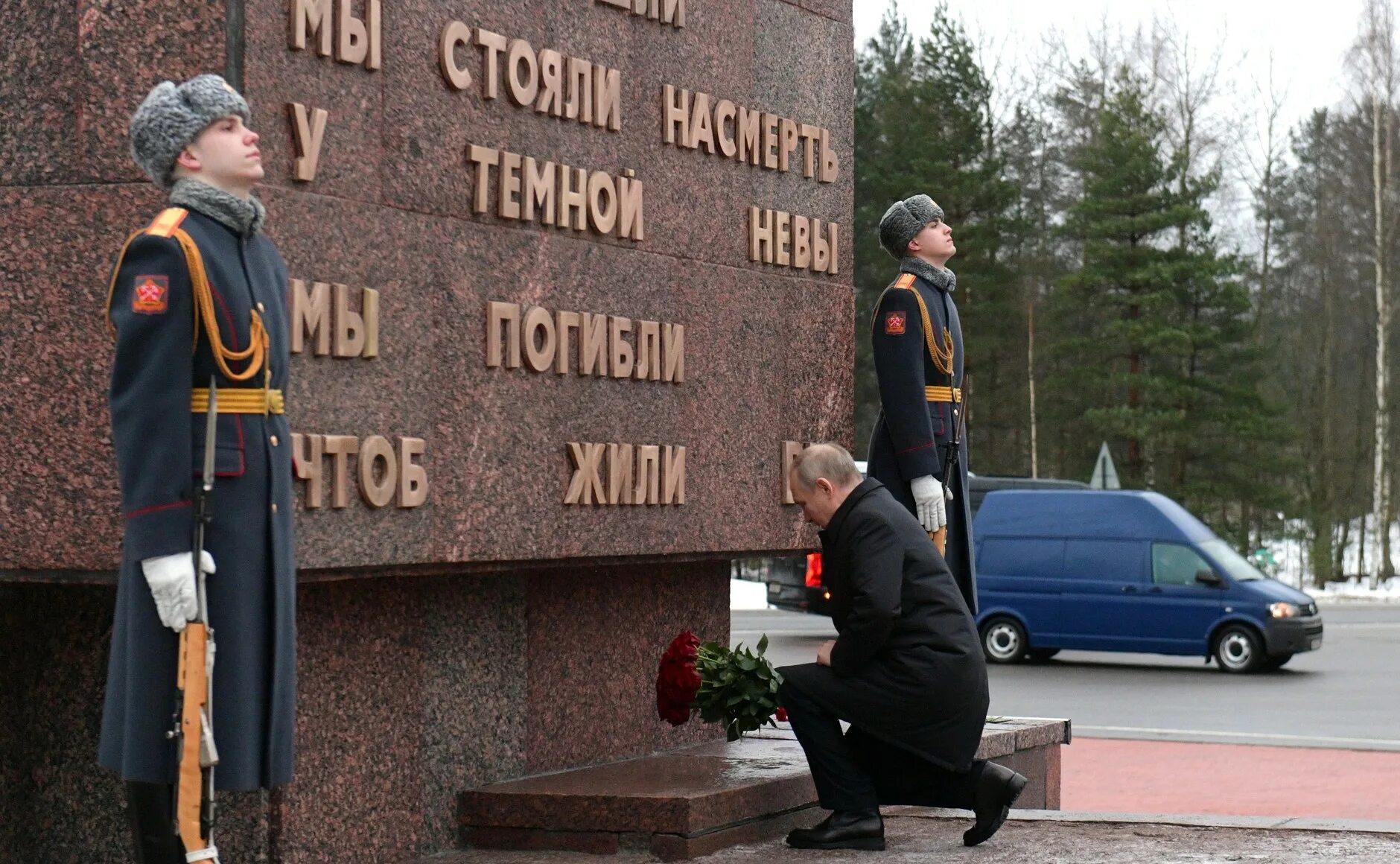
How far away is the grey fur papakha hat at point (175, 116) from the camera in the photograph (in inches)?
187

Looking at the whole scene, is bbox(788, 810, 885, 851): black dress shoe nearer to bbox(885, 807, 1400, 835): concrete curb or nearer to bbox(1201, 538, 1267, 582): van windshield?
bbox(885, 807, 1400, 835): concrete curb

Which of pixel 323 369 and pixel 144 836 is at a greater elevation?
pixel 323 369

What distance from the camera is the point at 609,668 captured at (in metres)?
7.38

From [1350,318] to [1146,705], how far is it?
35705 millimetres

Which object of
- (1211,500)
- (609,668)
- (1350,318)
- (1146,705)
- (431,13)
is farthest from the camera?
(1350,318)

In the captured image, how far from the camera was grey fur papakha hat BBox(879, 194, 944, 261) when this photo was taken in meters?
7.80

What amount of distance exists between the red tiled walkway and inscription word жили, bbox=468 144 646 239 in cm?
385

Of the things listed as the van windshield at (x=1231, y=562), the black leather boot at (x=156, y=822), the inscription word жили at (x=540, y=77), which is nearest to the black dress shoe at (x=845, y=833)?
the black leather boot at (x=156, y=822)

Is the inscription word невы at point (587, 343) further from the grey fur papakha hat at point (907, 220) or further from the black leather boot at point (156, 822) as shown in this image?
the black leather boot at point (156, 822)

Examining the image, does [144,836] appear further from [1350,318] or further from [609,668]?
[1350,318]

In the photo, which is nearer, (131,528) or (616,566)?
(131,528)

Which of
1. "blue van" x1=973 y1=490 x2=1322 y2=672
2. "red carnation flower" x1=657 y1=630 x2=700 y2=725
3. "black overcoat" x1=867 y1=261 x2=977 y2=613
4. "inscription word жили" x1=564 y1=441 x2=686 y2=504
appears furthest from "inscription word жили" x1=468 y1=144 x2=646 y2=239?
"blue van" x1=973 y1=490 x2=1322 y2=672

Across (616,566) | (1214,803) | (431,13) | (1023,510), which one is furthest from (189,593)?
(1023,510)

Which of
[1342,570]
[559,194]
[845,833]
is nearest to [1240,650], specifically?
[845,833]
